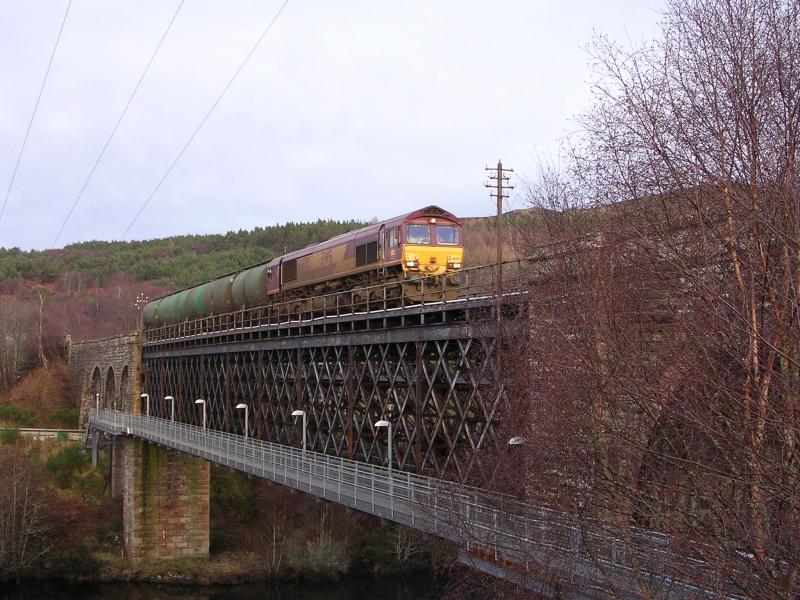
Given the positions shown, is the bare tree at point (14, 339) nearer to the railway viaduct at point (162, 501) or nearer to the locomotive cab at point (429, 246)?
the railway viaduct at point (162, 501)

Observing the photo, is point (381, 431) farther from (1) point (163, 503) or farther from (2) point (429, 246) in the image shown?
(1) point (163, 503)

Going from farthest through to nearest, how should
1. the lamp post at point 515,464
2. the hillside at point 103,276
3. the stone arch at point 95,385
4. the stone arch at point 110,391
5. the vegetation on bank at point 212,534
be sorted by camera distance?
the hillside at point 103,276
the stone arch at point 95,385
the stone arch at point 110,391
the vegetation on bank at point 212,534
the lamp post at point 515,464

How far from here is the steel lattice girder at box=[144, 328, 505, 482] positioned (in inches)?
726

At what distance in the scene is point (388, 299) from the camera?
22562 mm

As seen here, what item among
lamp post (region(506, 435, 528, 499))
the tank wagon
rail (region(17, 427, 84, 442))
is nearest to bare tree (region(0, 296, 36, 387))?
rail (region(17, 427, 84, 442))

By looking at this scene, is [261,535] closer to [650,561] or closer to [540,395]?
[540,395]

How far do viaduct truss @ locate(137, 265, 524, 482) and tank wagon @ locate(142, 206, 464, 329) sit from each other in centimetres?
68

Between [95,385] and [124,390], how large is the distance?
942 cm

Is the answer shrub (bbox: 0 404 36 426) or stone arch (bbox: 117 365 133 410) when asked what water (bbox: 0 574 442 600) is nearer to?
stone arch (bbox: 117 365 133 410)

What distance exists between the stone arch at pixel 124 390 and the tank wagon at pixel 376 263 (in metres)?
18.4

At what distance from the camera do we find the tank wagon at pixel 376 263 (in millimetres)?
27828

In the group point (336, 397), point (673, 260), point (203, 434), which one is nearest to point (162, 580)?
point (203, 434)

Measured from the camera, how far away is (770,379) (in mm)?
8180

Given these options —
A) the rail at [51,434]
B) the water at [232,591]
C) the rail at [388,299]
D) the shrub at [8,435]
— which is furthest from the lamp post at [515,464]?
the rail at [51,434]
